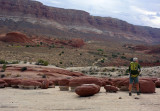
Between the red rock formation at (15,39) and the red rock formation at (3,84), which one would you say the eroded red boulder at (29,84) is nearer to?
the red rock formation at (3,84)

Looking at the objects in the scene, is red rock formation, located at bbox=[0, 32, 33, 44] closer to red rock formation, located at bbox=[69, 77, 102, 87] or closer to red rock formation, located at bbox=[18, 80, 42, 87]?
red rock formation, located at bbox=[18, 80, 42, 87]

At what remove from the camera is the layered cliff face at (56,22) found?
86319 mm

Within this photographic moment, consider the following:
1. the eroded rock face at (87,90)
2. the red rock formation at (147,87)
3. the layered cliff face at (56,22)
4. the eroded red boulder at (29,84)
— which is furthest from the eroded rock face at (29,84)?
the layered cliff face at (56,22)

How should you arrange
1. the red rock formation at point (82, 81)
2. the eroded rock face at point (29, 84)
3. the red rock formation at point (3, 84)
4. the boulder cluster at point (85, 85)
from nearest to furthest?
the boulder cluster at point (85, 85), the red rock formation at point (82, 81), the eroded rock face at point (29, 84), the red rock formation at point (3, 84)

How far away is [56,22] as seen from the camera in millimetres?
106562

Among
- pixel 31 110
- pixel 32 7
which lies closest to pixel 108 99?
pixel 31 110

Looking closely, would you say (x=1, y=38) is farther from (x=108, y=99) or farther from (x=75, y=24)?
(x=75, y=24)

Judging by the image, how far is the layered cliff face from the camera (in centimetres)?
8632

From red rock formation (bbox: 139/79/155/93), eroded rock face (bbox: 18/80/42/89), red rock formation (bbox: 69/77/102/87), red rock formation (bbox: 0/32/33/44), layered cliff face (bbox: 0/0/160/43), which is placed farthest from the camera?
layered cliff face (bbox: 0/0/160/43)

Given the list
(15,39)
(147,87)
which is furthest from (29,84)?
(15,39)

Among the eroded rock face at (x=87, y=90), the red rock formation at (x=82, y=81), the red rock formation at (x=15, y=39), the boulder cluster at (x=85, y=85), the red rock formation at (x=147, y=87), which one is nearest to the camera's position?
the eroded rock face at (x=87, y=90)

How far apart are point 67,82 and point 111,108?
21.7 ft

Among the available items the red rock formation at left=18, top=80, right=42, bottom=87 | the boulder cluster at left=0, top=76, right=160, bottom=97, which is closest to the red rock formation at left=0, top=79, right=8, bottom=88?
the boulder cluster at left=0, top=76, right=160, bottom=97

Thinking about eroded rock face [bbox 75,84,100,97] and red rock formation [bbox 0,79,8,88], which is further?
red rock formation [bbox 0,79,8,88]
